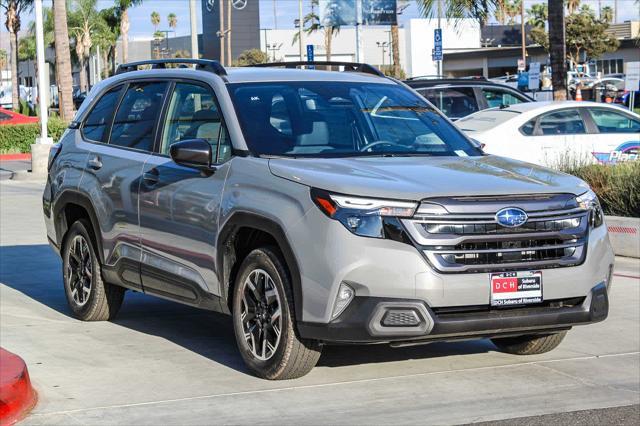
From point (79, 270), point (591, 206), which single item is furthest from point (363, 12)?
point (591, 206)

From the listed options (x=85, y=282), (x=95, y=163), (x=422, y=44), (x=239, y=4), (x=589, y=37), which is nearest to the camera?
(x=95, y=163)

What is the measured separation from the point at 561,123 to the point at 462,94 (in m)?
3.76

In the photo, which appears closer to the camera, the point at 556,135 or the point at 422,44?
the point at 556,135

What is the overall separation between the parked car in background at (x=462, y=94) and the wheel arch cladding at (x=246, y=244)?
1325 centimetres

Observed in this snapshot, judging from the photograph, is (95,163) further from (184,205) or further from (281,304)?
(281,304)

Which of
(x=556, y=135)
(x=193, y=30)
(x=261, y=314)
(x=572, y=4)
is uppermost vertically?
(x=572, y=4)

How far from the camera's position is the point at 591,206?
701 centimetres

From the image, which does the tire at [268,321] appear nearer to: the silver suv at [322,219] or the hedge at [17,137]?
the silver suv at [322,219]

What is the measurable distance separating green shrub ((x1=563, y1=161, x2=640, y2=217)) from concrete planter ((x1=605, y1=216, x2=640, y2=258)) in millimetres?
413

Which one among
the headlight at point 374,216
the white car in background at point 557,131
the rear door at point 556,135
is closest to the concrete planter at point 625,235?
the rear door at point 556,135

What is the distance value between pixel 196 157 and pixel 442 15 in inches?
682

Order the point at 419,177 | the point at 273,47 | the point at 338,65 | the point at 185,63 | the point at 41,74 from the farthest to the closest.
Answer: the point at 273,47
the point at 41,74
the point at 338,65
the point at 185,63
the point at 419,177

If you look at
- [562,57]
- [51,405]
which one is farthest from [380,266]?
[562,57]

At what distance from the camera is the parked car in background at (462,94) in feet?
66.6
